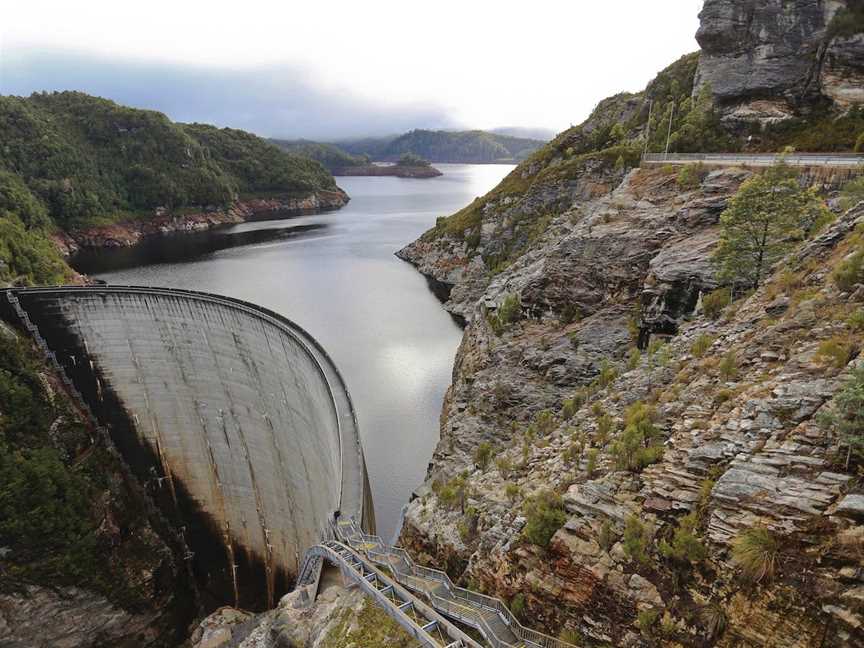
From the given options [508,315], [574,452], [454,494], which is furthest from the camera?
[508,315]

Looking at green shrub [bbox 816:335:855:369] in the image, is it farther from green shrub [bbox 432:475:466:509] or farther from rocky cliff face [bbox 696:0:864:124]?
rocky cliff face [bbox 696:0:864:124]

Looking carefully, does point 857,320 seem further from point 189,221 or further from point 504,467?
point 189,221

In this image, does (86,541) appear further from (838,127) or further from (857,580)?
(838,127)

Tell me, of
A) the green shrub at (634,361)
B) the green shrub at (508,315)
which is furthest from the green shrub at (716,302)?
the green shrub at (508,315)

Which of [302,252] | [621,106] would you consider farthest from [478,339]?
[302,252]

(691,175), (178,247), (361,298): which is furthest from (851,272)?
(178,247)

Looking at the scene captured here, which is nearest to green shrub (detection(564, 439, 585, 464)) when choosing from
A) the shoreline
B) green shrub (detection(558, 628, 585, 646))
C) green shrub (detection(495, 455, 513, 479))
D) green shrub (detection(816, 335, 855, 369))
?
green shrub (detection(495, 455, 513, 479))

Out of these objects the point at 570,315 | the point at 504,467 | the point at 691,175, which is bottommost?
the point at 504,467
